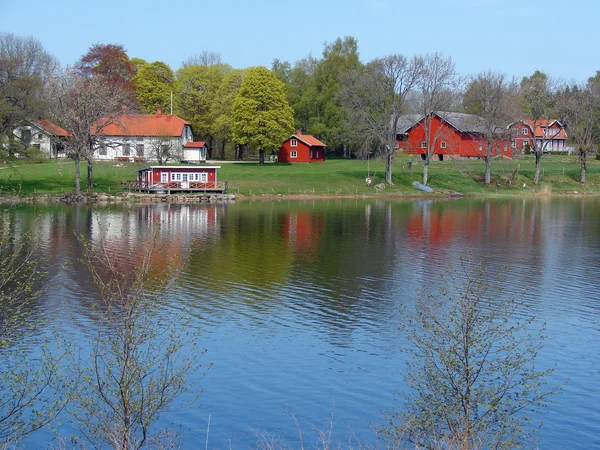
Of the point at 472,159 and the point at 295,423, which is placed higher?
the point at 472,159

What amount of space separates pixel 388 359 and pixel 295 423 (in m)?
4.80

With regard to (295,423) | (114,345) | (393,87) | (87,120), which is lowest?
(295,423)

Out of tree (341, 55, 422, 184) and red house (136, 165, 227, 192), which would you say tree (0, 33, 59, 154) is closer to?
red house (136, 165, 227, 192)

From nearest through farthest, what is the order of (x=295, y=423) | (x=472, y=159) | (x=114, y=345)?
(x=114, y=345)
(x=295, y=423)
(x=472, y=159)

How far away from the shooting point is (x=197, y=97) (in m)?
104

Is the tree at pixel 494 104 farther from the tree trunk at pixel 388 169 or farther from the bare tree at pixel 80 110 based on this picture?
the bare tree at pixel 80 110

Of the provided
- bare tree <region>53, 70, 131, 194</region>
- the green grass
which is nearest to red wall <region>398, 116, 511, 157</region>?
the green grass

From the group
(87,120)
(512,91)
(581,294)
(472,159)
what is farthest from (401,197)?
(581,294)

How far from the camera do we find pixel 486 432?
14539 millimetres

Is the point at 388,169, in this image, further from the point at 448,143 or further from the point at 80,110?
the point at 80,110

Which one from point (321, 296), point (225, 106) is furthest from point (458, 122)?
point (321, 296)

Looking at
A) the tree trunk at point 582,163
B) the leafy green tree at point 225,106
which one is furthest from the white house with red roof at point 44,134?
the tree trunk at point 582,163

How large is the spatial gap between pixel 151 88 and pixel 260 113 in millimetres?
20673

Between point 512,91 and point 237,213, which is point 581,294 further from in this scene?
point 512,91
